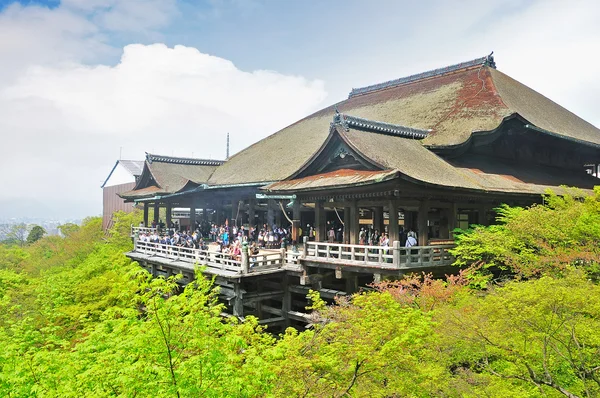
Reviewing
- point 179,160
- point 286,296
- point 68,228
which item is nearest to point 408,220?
point 286,296

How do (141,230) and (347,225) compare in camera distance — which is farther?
(141,230)

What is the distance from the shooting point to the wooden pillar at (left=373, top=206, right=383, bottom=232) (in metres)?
18.1

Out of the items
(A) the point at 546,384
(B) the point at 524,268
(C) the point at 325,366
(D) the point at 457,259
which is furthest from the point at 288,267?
(A) the point at 546,384

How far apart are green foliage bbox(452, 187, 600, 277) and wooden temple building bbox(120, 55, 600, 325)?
48.7 inches

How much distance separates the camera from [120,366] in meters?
7.36

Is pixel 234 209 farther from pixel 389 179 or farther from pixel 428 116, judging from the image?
pixel 389 179

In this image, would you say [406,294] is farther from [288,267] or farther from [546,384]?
[288,267]

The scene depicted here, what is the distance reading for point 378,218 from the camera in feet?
59.5

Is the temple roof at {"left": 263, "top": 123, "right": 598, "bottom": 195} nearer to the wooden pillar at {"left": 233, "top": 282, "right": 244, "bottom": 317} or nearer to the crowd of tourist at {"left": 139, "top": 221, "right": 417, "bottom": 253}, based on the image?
the crowd of tourist at {"left": 139, "top": 221, "right": 417, "bottom": 253}

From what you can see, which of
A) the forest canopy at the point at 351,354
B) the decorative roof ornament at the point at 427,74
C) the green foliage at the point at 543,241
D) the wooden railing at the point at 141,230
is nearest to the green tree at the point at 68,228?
the wooden railing at the point at 141,230

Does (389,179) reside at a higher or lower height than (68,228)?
higher

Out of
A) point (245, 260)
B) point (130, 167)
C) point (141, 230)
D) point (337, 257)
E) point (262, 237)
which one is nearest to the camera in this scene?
point (245, 260)

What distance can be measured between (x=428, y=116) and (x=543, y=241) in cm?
1310

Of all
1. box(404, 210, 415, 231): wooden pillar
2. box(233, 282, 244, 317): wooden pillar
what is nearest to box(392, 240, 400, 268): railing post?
box(404, 210, 415, 231): wooden pillar
